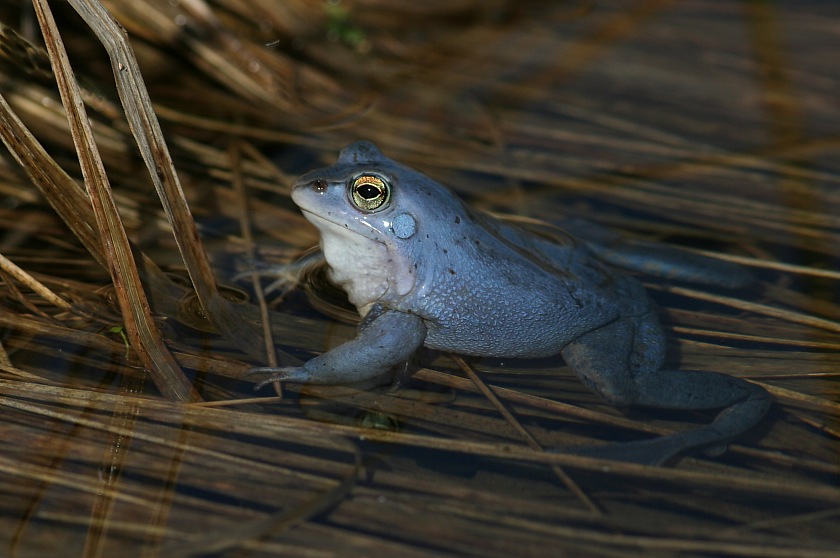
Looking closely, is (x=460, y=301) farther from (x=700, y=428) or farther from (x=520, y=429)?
(x=700, y=428)

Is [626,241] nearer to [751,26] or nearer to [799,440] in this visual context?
[799,440]

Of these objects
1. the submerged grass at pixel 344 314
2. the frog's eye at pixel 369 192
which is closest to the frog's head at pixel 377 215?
the frog's eye at pixel 369 192

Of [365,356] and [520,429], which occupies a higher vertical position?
[365,356]

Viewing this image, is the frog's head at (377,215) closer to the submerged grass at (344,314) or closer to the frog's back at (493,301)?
the frog's back at (493,301)

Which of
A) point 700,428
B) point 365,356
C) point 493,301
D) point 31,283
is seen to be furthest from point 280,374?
point 700,428

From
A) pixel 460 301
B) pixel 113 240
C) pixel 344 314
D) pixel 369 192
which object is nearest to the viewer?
pixel 113 240

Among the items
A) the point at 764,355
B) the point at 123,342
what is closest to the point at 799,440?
the point at 764,355

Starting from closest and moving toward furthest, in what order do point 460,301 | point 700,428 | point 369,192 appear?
point 700,428 → point 369,192 → point 460,301

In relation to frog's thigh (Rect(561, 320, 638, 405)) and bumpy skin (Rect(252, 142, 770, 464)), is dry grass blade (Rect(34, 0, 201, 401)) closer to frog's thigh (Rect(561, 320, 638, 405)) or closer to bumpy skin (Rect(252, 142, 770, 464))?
bumpy skin (Rect(252, 142, 770, 464))
